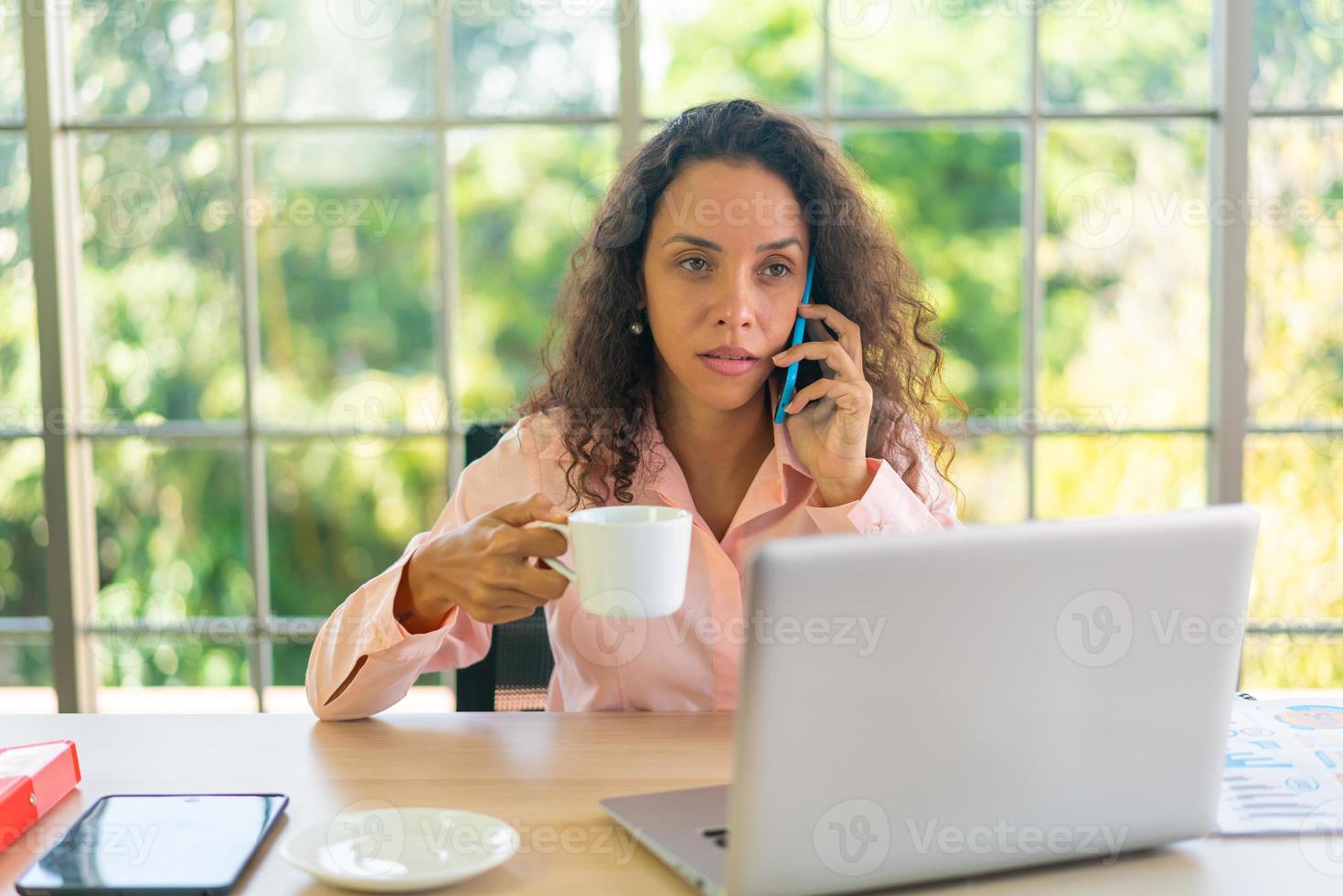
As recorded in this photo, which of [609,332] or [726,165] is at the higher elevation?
[726,165]

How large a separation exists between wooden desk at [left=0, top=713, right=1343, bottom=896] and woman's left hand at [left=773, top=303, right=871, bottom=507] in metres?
0.36

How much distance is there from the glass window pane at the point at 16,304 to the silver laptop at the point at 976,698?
2.24 m

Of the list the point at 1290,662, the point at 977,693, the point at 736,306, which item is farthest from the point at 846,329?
the point at 1290,662

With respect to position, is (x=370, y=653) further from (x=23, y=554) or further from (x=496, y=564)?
(x=23, y=554)

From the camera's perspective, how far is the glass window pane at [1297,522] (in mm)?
2529

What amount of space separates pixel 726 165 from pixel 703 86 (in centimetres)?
120

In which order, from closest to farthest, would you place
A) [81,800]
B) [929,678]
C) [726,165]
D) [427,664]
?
[929,678] → [81,800] → [427,664] → [726,165]

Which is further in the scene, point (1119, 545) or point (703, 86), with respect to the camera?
point (703, 86)

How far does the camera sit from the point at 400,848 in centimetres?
89

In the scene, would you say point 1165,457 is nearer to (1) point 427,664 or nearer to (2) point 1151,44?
(2) point 1151,44

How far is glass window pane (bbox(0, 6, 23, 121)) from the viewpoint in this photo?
98.2 inches

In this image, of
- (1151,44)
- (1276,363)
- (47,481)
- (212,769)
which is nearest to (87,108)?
(47,481)

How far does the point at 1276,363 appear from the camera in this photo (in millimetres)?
2516

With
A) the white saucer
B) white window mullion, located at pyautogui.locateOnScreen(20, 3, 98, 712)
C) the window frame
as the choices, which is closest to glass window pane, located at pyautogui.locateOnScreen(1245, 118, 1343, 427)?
the window frame
